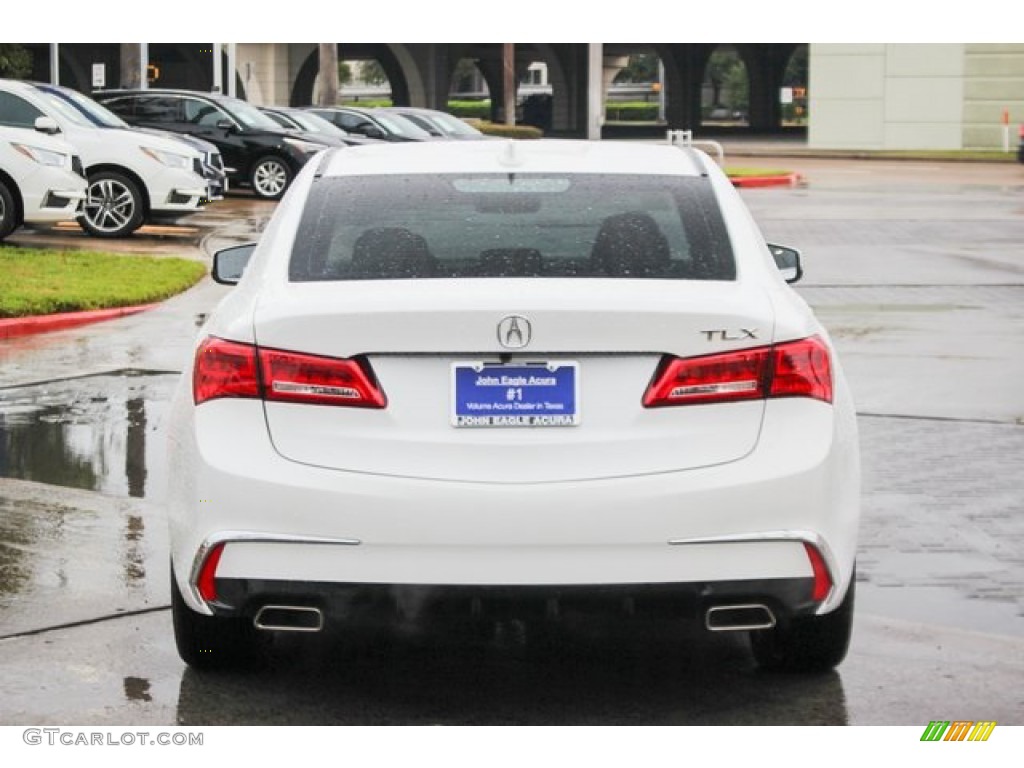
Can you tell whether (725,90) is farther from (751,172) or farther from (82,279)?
(82,279)

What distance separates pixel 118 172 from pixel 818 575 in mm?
19501

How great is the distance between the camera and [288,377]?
16.6 ft

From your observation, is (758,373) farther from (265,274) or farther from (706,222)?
(265,274)

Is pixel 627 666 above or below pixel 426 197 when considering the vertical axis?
below

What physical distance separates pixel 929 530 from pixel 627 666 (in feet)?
8.04

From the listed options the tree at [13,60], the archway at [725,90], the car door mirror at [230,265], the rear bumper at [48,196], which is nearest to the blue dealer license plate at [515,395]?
the car door mirror at [230,265]

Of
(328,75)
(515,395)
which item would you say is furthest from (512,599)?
(328,75)

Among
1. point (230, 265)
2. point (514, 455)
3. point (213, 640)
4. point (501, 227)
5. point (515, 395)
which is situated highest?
point (501, 227)

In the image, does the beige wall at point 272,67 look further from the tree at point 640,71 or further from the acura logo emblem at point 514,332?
the tree at point 640,71

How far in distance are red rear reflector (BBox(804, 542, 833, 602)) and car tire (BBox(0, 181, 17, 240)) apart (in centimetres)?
1703

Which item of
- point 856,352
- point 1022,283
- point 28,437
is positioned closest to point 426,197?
point 28,437

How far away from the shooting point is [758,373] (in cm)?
507

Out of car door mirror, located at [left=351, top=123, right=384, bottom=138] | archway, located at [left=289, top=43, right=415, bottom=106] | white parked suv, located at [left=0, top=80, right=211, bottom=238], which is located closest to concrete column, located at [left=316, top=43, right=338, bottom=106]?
car door mirror, located at [left=351, top=123, right=384, bottom=138]

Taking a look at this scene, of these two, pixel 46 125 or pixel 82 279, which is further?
pixel 46 125
